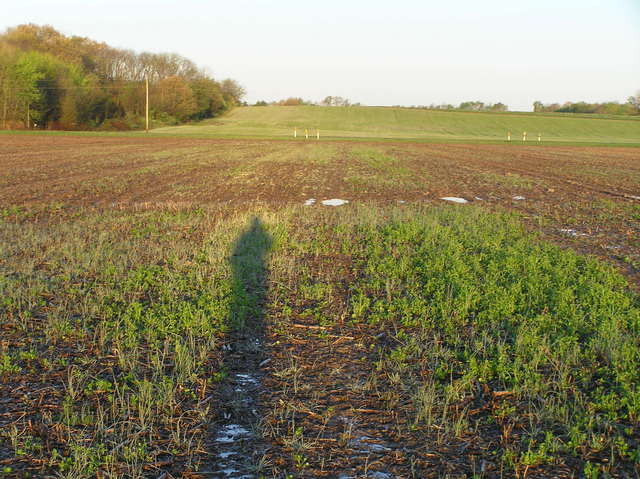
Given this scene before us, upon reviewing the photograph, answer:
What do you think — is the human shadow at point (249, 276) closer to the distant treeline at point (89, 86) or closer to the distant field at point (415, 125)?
the distant field at point (415, 125)

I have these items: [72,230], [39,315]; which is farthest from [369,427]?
[72,230]

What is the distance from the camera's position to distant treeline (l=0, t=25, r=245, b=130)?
74062 mm

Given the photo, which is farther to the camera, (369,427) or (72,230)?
(72,230)

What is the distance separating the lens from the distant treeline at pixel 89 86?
7406 cm

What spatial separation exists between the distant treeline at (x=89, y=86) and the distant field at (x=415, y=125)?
6.81m

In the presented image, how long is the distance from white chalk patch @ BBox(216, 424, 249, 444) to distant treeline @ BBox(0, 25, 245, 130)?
81606mm

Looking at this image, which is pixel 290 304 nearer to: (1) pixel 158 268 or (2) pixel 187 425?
(1) pixel 158 268

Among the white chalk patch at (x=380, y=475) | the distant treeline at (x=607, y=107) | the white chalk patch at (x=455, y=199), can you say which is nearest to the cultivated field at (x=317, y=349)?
the white chalk patch at (x=380, y=475)

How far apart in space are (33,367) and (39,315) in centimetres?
148

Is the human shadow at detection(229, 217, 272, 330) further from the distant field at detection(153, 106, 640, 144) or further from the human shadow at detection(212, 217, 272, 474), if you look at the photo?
the distant field at detection(153, 106, 640, 144)

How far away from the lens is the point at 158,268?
8195 mm

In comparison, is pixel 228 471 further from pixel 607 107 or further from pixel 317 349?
pixel 607 107

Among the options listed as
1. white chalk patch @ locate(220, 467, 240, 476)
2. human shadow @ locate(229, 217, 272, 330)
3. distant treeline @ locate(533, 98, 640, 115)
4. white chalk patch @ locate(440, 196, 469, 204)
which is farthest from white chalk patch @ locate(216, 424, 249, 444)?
distant treeline @ locate(533, 98, 640, 115)

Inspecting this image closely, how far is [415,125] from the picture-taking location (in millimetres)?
91688
